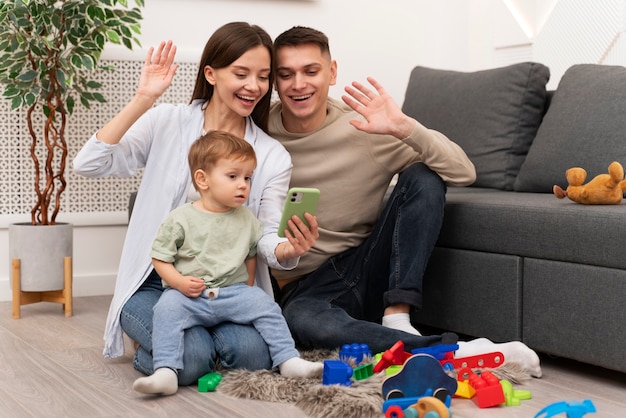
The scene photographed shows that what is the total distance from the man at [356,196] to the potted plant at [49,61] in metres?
0.84

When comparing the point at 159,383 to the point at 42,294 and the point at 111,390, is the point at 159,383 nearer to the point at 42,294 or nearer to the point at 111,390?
the point at 111,390

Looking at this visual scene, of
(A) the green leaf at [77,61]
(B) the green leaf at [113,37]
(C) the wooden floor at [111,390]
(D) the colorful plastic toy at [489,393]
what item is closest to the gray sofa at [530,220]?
(C) the wooden floor at [111,390]

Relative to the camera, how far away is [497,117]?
9.77 feet

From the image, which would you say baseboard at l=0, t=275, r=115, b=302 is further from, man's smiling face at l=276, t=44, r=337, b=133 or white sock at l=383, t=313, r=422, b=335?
white sock at l=383, t=313, r=422, b=335

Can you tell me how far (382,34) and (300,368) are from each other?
2.20 metres

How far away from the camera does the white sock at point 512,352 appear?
6.84 ft

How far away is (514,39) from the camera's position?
386cm

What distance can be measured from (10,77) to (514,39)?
210 centimetres

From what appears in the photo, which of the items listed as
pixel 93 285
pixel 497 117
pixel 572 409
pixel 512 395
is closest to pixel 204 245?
pixel 512 395

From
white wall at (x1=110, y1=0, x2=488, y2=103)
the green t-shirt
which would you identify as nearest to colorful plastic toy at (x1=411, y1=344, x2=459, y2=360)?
the green t-shirt

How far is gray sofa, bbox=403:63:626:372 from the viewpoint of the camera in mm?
2053

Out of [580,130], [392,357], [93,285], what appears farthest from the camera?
[93,285]

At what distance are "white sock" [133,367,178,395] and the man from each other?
464mm

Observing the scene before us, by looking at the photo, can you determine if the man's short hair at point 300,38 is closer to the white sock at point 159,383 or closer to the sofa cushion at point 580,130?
the sofa cushion at point 580,130
